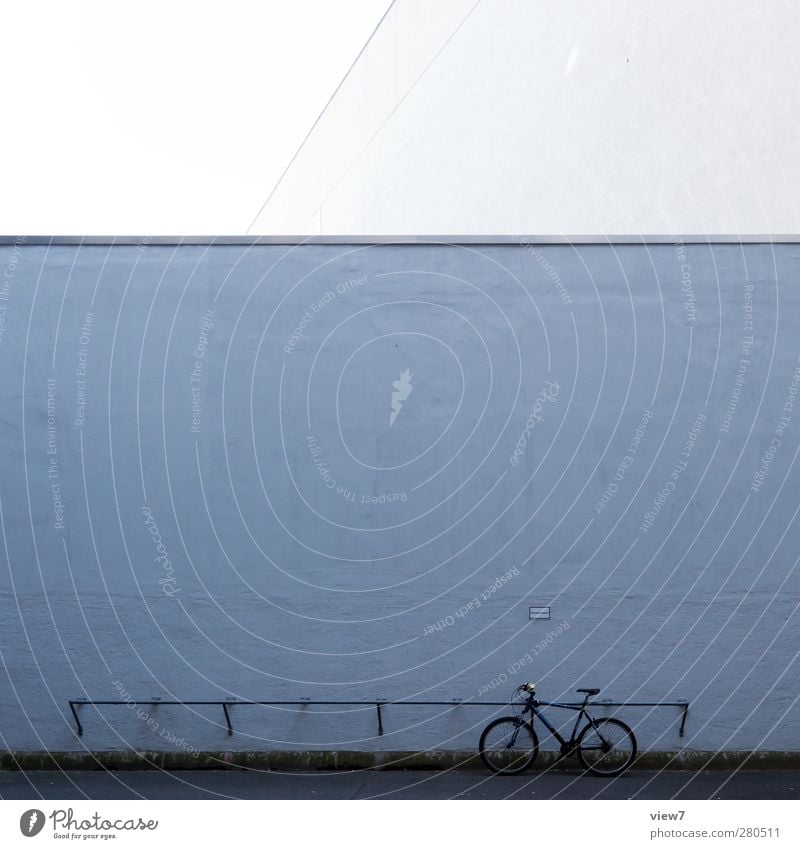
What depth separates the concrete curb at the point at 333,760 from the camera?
10664 mm

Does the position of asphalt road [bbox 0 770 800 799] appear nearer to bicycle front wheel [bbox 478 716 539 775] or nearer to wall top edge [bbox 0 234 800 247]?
bicycle front wheel [bbox 478 716 539 775]

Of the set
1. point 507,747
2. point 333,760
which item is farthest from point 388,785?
point 507,747

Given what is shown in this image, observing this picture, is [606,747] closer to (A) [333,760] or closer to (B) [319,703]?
(A) [333,760]

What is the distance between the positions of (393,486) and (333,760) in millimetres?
2530

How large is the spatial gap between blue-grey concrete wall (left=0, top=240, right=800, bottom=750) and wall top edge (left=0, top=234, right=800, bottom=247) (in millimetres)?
84

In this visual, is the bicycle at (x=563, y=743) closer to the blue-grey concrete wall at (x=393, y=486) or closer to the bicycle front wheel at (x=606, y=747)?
the bicycle front wheel at (x=606, y=747)

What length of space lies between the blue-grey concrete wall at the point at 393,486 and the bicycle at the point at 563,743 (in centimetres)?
41

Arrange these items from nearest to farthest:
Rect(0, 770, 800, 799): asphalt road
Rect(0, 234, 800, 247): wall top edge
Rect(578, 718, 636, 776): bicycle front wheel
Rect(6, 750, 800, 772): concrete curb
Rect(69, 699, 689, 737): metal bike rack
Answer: Rect(0, 770, 800, 799): asphalt road < Rect(578, 718, 636, 776): bicycle front wheel < Rect(6, 750, 800, 772): concrete curb < Rect(69, 699, 689, 737): metal bike rack < Rect(0, 234, 800, 247): wall top edge

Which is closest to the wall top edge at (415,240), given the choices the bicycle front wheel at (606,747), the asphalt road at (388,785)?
the bicycle front wheel at (606,747)

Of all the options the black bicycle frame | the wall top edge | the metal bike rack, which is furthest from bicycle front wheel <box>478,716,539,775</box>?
the wall top edge

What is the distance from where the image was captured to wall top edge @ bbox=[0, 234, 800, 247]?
437 inches

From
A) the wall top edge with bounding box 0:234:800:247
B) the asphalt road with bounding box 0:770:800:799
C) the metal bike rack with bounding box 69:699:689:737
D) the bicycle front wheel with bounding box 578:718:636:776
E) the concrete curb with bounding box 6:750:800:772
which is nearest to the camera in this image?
the asphalt road with bounding box 0:770:800:799

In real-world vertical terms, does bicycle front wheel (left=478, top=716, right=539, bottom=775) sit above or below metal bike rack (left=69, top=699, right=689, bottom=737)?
below

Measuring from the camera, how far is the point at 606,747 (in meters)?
10.4
